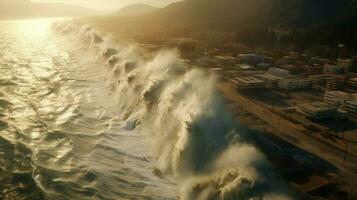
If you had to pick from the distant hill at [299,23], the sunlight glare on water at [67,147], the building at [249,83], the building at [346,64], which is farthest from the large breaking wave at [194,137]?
the distant hill at [299,23]

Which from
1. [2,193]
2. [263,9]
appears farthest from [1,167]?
[263,9]

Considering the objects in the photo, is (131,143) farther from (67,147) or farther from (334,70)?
(334,70)

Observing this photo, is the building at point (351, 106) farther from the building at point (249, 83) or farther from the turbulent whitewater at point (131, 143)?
the turbulent whitewater at point (131, 143)

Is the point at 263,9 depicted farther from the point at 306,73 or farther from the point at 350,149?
the point at 350,149

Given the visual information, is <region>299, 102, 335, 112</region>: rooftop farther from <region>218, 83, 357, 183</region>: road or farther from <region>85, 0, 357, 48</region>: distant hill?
<region>85, 0, 357, 48</region>: distant hill

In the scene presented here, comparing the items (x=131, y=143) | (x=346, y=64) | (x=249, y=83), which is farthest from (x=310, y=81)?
(x=131, y=143)
